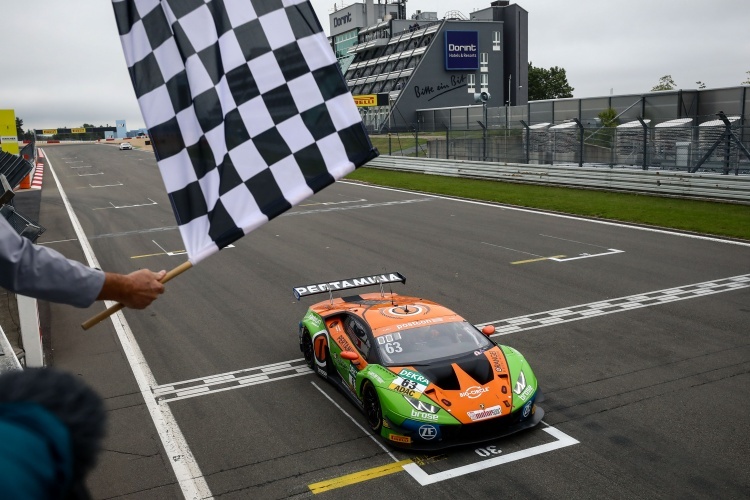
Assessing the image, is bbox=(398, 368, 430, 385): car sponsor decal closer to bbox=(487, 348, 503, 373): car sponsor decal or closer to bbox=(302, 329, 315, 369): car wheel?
bbox=(487, 348, 503, 373): car sponsor decal

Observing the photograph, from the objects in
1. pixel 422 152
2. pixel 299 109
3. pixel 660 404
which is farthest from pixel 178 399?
pixel 422 152

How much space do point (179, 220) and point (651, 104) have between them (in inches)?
1534

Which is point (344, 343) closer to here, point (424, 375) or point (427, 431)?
point (424, 375)

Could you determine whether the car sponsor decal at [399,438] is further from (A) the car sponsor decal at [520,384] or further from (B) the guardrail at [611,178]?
(B) the guardrail at [611,178]

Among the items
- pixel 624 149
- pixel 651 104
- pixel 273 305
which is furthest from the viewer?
pixel 651 104

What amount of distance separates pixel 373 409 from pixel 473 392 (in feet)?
4.03

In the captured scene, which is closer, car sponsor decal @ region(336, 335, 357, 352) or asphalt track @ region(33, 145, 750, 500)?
asphalt track @ region(33, 145, 750, 500)

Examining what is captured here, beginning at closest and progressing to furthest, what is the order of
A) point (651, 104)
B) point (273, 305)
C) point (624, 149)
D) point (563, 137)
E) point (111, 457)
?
point (111, 457), point (273, 305), point (624, 149), point (563, 137), point (651, 104)

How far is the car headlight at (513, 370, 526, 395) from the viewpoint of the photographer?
27.9 feet

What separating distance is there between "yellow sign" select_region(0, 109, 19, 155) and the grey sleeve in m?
47.4

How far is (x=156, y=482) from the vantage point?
25.5 ft

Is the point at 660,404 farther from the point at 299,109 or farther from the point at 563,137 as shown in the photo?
the point at 563,137

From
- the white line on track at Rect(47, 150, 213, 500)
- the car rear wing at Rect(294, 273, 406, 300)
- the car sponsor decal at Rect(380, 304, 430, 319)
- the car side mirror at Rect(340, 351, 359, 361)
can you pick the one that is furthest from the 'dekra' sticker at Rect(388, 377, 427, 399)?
the car rear wing at Rect(294, 273, 406, 300)

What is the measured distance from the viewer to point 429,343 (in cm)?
921
